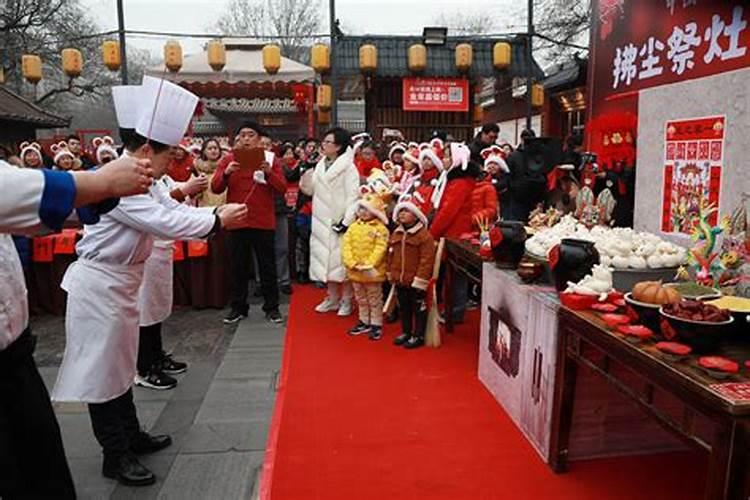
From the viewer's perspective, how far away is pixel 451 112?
13.2 metres

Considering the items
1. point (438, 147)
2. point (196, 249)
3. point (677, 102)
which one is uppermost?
point (677, 102)

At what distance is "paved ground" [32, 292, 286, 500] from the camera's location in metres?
2.87

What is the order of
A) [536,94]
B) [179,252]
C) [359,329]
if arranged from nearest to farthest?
[359,329] < [179,252] < [536,94]

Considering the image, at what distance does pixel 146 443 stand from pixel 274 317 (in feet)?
8.49

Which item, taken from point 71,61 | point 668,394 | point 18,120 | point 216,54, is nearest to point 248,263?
point 668,394

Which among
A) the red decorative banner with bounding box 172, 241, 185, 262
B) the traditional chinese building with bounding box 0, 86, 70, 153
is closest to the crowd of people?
the red decorative banner with bounding box 172, 241, 185, 262

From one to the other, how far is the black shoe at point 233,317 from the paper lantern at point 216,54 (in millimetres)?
5768

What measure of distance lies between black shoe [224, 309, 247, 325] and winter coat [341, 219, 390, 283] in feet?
4.55

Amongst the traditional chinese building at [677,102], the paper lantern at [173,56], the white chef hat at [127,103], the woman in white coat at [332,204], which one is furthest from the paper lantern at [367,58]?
the white chef hat at [127,103]

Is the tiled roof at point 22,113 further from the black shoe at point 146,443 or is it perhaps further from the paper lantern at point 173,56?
the black shoe at point 146,443

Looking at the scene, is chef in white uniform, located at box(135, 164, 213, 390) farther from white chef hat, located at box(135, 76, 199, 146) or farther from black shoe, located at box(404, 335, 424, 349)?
black shoe, located at box(404, 335, 424, 349)

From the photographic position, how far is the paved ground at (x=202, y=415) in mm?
2869

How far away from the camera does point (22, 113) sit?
13.5m

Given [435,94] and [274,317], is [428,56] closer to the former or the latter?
[435,94]
